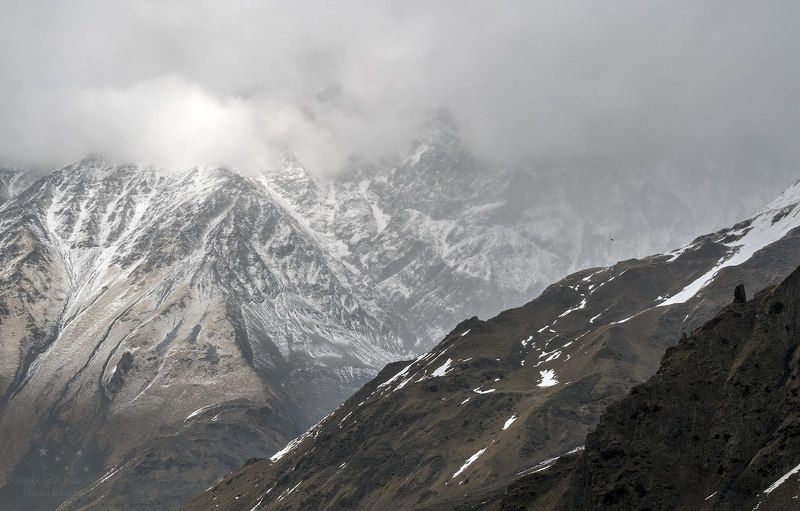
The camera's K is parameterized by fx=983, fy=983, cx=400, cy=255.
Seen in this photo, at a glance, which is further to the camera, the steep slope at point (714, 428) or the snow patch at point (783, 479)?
the steep slope at point (714, 428)

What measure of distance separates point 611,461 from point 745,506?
18.4m

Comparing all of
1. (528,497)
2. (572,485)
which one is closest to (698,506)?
(572,485)

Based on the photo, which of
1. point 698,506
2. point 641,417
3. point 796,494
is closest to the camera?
point 796,494

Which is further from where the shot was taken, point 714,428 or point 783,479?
point 714,428

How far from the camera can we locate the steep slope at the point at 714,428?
83.5 metres

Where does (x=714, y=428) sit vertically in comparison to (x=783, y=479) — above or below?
above

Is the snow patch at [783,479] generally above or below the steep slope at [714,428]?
below

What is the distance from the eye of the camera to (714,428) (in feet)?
304

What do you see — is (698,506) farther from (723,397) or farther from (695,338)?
(695,338)

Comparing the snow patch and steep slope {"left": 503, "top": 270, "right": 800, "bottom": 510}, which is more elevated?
steep slope {"left": 503, "top": 270, "right": 800, "bottom": 510}

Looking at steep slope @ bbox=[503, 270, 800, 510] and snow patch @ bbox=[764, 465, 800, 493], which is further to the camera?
steep slope @ bbox=[503, 270, 800, 510]

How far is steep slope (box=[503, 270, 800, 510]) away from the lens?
3287 inches

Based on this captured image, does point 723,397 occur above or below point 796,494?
above

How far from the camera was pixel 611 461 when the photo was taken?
98.5 m
